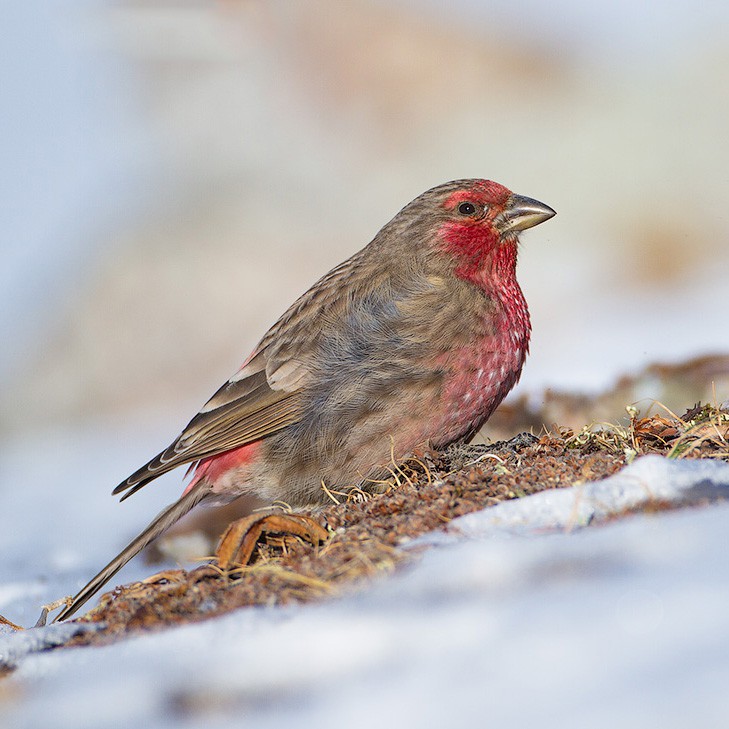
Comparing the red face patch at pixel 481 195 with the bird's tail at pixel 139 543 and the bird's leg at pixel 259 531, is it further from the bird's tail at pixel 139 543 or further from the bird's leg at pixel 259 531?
the bird's leg at pixel 259 531

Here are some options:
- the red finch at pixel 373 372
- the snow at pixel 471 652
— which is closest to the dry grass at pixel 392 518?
the snow at pixel 471 652

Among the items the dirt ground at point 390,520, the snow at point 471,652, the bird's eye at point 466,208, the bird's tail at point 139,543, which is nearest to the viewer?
the snow at point 471,652

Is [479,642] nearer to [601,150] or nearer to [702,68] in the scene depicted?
[601,150]

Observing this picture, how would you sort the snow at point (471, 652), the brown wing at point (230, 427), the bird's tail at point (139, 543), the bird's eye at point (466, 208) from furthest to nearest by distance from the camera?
the bird's eye at point (466, 208) < the brown wing at point (230, 427) < the bird's tail at point (139, 543) < the snow at point (471, 652)

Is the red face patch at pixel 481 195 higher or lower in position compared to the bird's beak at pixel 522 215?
higher

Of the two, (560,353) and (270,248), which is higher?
(270,248)

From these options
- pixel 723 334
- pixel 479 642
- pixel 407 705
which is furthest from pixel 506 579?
pixel 723 334

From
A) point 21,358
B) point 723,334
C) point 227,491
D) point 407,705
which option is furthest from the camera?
point 21,358
